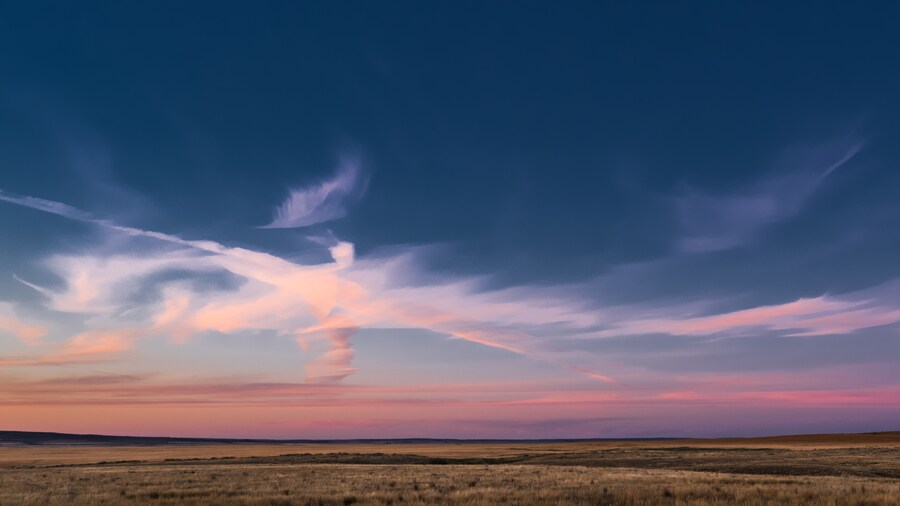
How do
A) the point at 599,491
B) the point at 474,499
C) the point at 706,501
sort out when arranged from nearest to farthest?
the point at 706,501
the point at 474,499
the point at 599,491

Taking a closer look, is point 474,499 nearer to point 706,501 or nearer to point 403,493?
point 403,493

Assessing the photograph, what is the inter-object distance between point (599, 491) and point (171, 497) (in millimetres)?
18215

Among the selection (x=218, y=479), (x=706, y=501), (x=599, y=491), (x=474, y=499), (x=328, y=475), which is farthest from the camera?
(x=328, y=475)

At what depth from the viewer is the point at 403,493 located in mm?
28891

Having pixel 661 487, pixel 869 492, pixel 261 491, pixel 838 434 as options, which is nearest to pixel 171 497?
pixel 261 491

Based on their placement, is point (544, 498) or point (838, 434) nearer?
point (544, 498)

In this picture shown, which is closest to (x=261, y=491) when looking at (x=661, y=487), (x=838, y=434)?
(x=661, y=487)

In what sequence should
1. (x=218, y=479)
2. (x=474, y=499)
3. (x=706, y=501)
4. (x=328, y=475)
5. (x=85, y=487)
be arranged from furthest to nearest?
(x=328, y=475) → (x=218, y=479) → (x=85, y=487) → (x=474, y=499) → (x=706, y=501)

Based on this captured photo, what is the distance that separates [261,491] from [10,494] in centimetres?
1125

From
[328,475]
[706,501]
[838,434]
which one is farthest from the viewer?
[838,434]

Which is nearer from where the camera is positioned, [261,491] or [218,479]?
[261,491]

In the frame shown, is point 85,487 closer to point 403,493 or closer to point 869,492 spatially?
point 403,493

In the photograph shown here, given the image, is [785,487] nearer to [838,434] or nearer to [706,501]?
[706,501]

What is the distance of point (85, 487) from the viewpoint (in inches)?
1353
